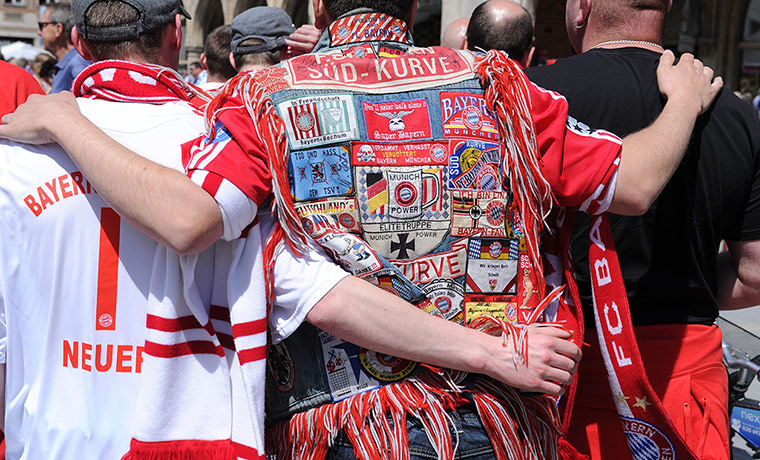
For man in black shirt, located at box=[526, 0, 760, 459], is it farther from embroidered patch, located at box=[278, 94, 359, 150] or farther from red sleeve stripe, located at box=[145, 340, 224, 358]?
red sleeve stripe, located at box=[145, 340, 224, 358]

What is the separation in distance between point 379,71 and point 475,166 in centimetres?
31

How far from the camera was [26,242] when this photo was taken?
1.75 metres

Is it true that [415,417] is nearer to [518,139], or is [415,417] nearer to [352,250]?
[352,250]

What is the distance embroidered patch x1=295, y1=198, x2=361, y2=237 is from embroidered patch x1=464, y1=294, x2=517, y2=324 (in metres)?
0.33

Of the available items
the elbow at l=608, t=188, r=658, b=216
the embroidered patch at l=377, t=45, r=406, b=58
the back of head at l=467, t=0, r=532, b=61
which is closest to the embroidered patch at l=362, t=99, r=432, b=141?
the embroidered patch at l=377, t=45, r=406, b=58

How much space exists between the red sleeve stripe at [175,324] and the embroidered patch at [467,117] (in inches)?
27.6

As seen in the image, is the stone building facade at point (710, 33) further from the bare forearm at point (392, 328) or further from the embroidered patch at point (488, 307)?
the bare forearm at point (392, 328)

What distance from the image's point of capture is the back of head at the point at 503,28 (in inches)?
130

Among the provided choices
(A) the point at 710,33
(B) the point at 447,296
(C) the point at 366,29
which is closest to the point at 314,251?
(B) the point at 447,296

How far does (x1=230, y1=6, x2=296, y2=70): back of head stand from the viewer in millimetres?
3662

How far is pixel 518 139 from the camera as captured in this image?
65.8 inches

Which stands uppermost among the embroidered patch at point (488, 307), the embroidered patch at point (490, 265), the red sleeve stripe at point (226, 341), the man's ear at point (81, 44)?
the man's ear at point (81, 44)

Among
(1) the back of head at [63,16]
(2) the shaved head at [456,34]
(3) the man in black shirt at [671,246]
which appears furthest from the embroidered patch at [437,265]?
(1) the back of head at [63,16]

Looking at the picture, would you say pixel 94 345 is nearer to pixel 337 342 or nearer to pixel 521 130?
pixel 337 342
